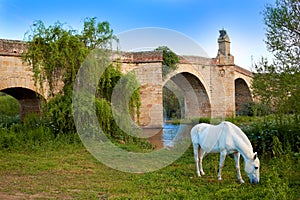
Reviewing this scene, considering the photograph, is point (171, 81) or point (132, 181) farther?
point (171, 81)

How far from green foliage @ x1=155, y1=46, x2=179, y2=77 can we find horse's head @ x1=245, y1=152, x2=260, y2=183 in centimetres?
1509

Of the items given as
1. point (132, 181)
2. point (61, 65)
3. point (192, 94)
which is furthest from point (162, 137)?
point (192, 94)

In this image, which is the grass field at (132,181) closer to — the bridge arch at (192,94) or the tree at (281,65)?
the tree at (281,65)

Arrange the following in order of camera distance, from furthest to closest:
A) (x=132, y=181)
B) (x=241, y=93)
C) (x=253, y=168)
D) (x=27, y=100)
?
(x=241, y=93), (x=27, y=100), (x=132, y=181), (x=253, y=168)

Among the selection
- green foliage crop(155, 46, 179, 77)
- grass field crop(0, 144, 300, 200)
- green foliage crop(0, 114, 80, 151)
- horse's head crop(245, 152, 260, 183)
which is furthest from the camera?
green foliage crop(155, 46, 179, 77)

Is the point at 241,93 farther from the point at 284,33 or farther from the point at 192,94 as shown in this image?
the point at 284,33

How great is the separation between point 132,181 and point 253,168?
1946 mm

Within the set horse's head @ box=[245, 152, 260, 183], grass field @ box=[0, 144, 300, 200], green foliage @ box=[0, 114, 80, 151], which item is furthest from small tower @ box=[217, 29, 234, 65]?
horse's head @ box=[245, 152, 260, 183]

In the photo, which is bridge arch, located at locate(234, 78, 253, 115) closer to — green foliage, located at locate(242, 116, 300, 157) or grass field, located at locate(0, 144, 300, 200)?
green foliage, located at locate(242, 116, 300, 157)

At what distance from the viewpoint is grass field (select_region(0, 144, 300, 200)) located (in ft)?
16.6

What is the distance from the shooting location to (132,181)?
6113 mm

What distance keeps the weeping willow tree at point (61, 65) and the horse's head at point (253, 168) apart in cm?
661

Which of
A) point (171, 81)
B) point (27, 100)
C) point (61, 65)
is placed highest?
point (171, 81)

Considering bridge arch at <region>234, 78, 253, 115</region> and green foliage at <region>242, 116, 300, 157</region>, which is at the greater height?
bridge arch at <region>234, 78, 253, 115</region>
